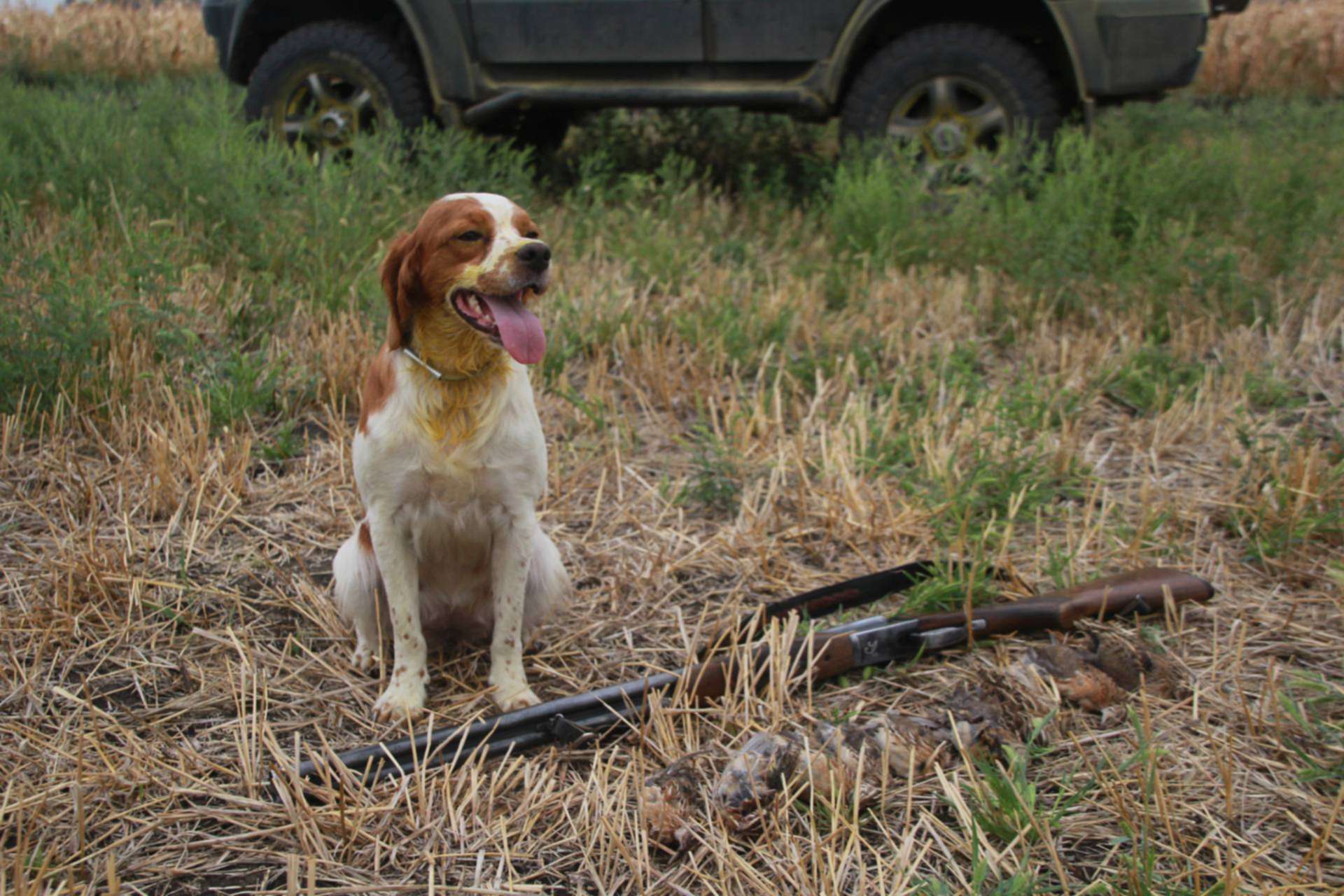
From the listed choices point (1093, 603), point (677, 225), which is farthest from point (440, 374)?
point (677, 225)

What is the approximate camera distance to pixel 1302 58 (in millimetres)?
11719

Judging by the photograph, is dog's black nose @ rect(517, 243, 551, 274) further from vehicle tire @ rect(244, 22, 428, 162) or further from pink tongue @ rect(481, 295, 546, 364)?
vehicle tire @ rect(244, 22, 428, 162)

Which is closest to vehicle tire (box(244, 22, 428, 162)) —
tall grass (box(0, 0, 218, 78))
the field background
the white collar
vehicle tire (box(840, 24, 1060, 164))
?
the field background

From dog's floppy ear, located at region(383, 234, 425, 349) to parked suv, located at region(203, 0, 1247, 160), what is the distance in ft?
12.7

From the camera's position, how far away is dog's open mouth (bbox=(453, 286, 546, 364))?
2.35m

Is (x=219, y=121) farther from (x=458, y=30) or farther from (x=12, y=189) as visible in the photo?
(x=458, y=30)

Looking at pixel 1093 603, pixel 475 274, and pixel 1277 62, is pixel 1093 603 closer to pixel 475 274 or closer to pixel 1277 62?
pixel 475 274

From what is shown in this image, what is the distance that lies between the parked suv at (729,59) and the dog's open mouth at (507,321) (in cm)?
406

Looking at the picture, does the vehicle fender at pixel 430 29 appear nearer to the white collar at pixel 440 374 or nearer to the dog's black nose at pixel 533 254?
the white collar at pixel 440 374

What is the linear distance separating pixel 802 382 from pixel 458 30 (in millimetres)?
3210

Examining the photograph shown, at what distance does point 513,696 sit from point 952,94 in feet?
15.1

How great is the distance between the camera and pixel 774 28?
605 cm

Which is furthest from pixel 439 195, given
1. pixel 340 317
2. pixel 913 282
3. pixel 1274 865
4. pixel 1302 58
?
pixel 1302 58

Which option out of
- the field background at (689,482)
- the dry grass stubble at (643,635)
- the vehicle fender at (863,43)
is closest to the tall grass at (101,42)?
the field background at (689,482)
